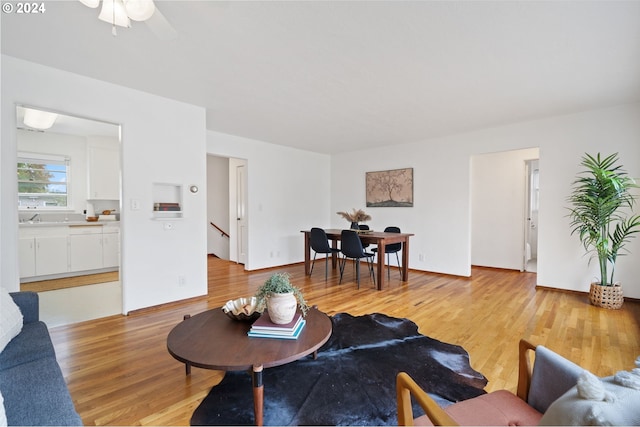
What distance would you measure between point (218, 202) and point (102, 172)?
2.38m

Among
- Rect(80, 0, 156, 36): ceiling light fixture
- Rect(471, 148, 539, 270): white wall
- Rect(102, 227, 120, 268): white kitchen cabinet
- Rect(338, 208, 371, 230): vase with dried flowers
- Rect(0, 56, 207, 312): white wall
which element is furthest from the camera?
Rect(471, 148, 539, 270): white wall

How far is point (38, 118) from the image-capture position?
3.82 meters

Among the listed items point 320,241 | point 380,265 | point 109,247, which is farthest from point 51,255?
point 380,265

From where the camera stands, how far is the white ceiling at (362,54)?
1837 mm

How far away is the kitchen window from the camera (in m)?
4.90

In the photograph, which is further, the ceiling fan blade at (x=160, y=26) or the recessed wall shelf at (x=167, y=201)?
the recessed wall shelf at (x=167, y=201)

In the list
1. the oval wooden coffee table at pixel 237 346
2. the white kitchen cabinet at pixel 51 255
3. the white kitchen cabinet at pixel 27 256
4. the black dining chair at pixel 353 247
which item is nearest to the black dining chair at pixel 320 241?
the black dining chair at pixel 353 247

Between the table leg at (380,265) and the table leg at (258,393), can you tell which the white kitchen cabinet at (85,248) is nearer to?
the table leg at (380,265)

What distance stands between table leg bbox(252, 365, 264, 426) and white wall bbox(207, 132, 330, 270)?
394 cm

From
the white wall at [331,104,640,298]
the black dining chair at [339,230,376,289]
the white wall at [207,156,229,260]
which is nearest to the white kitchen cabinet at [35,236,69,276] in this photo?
the white wall at [207,156,229,260]

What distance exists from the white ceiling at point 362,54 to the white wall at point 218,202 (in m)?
3.38

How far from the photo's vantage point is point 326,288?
4160 millimetres

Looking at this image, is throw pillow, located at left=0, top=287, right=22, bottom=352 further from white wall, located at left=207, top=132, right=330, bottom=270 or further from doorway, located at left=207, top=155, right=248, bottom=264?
doorway, located at left=207, top=155, right=248, bottom=264

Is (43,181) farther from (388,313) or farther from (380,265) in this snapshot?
(388,313)
